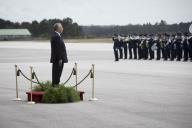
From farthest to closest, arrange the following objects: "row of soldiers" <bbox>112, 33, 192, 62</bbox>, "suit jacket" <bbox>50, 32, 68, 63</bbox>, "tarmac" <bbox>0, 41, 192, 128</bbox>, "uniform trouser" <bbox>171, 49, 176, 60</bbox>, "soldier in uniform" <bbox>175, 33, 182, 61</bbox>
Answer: "uniform trouser" <bbox>171, 49, 176, 60</bbox>, "soldier in uniform" <bbox>175, 33, 182, 61</bbox>, "row of soldiers" <bbox>112, 33, 192, 62</bbox>, "suit jacket" <bbox>50, 32, 68, 63</bbox>, "tarmac" <bbox>0, 41, 192, 128</bbox>

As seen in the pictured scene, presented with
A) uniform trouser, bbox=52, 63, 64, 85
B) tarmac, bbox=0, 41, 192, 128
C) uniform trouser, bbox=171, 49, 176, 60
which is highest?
uniform trouser, bbox=52, 63, 64, 85

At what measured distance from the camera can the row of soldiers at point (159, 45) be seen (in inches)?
1302

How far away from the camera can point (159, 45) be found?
3428cm

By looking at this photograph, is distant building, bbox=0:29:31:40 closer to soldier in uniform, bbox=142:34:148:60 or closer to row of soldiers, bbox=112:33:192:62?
row of soldiers, bbox=112:33:192:62

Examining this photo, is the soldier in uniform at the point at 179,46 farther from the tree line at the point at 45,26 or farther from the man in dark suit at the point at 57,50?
the tree line at the point at 45,26

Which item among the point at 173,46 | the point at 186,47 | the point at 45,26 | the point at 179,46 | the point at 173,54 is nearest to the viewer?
the point at 186,47

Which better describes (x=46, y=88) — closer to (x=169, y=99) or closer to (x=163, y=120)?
(x=169, y=99)

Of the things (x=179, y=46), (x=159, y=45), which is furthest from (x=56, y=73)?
(x=159, y=45)

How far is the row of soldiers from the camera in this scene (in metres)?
33.1

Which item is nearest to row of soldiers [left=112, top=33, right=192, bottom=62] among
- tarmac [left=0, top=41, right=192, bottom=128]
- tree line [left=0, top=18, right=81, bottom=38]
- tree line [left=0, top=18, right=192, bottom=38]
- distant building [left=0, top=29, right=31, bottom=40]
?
tarmac [left=0, top=41, right=192, bottom=128]

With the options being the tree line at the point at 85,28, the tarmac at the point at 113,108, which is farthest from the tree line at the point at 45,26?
the tarmac at the point at 113,108

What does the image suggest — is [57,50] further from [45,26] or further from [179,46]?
[45,26]

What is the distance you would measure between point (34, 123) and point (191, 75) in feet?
41.4

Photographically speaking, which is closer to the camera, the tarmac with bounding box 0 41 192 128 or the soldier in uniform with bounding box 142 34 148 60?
the tarmac with bounding box 0 41 192 128
